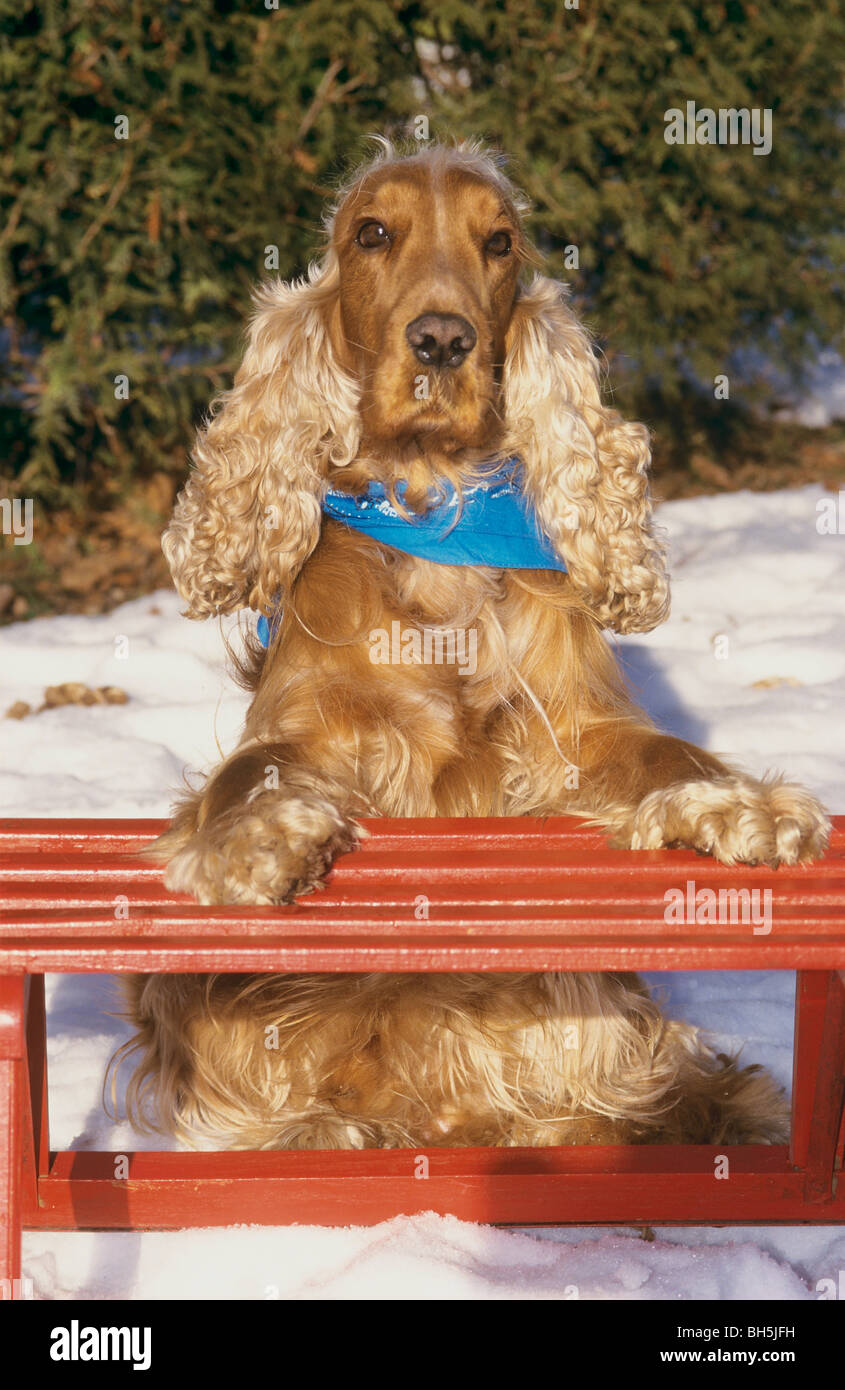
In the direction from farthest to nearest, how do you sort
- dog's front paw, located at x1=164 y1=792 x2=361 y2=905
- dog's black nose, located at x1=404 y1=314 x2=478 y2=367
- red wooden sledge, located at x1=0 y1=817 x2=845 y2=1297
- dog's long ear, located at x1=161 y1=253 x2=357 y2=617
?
1. dog's long ear, located at x1=161 y1=253 x2=357 y2=617
2. dog's black nose, located at x1=404 y1=314 x2=478 y2=367
3. dog's front paw, located at x1=164 y1=792 x2=361 y2=905
4. red wooden sledge, located at x1=0 y1=817 x2=845 y2=1297

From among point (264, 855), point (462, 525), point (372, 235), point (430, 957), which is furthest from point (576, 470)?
point (430, 957)

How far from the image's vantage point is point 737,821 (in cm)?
199

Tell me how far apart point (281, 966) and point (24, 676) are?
3.25 meters

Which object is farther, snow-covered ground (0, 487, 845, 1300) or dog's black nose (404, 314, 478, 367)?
dog's black nose (404, 314, 478, 367)

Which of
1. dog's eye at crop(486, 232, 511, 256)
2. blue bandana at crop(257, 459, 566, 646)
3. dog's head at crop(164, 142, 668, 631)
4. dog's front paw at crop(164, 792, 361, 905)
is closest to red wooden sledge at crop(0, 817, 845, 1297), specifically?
dog's front paw at crop(164, 792, 361, 905)

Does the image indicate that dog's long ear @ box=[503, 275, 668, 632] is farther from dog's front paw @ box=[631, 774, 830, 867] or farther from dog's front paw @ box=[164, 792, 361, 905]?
dog's front paw @ box=[164, 792, 361, 905]

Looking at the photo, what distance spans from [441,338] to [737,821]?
865 mm

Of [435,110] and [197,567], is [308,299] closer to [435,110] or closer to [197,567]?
[197,567]

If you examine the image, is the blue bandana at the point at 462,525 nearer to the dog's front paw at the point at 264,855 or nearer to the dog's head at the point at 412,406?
the dog's head at the point at 412,406

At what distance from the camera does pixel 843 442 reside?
6887mm

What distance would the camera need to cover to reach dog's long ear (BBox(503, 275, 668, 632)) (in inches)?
103

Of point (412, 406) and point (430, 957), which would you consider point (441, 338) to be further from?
point (430, 957)

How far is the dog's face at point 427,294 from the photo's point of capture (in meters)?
2.33
